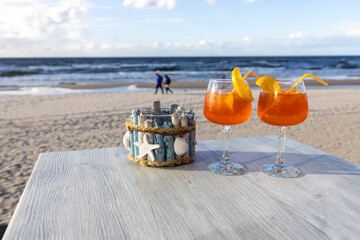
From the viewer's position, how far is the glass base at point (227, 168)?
104 cm

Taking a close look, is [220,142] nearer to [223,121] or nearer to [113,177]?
[223,121]

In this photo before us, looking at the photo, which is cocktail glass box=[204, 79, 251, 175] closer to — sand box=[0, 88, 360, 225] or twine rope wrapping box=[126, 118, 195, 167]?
twine rope wrapping box=[126, 118, 195, 167]

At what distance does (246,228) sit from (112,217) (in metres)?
0.33

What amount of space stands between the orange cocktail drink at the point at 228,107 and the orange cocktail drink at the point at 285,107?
0.07 m

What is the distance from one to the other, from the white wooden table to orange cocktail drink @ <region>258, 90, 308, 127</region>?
0.20 m

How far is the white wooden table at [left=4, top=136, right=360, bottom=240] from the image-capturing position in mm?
691

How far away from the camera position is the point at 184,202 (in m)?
0.82

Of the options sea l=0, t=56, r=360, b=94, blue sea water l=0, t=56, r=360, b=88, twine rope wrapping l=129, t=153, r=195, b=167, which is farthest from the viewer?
blue sea water l=0, t=56, r=360, b=88

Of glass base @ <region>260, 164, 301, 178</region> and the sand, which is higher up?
glass base @ <region>260, 164, 301, 178</region>

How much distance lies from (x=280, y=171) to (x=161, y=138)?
0.44m

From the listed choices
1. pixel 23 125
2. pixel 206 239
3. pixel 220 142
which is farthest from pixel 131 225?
pixel 23 125

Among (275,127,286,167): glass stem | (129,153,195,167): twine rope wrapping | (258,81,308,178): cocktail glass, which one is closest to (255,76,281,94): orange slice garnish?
(258,81,308,178): cocktail glass

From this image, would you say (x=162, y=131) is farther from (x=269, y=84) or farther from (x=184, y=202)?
(x=269, y=84)

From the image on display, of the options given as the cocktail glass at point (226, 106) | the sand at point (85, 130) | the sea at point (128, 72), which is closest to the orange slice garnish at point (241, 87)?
the cocktail glass at point (226, 106)
